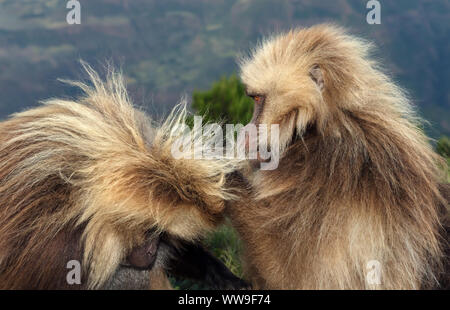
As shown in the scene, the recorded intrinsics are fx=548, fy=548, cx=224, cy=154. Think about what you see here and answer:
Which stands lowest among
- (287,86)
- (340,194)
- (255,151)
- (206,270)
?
(206,270)

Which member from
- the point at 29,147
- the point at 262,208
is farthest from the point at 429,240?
the point at 29,147

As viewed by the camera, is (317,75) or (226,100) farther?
(226,100)

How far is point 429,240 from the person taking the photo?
341 centimetres

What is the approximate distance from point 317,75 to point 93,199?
5.31ft

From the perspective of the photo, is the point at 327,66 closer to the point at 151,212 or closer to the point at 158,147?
the point at 158,147

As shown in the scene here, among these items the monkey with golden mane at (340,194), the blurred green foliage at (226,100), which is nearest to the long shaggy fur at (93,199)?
the monkey with golden mane at (340,194)

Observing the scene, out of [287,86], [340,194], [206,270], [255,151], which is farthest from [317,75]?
[206,270]

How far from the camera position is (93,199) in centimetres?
→ 320

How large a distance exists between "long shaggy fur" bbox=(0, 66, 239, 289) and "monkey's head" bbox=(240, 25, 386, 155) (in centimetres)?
58

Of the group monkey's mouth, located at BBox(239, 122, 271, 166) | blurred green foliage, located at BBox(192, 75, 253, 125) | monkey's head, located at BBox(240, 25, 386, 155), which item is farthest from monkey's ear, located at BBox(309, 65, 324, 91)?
blurred green foliage, located at BBox(192, 75, 253, 125)

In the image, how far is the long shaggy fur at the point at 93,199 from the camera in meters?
3.21

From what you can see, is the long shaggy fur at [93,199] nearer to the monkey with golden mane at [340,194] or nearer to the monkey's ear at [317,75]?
the monkey with golden mane at [340,194]

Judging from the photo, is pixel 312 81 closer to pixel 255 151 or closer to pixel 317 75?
pixel 317 75
